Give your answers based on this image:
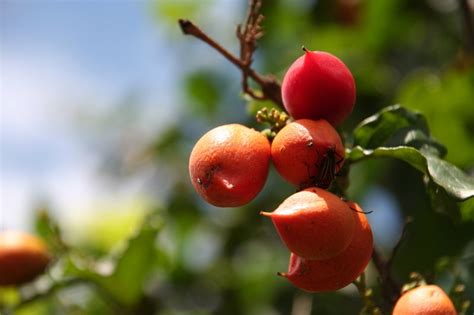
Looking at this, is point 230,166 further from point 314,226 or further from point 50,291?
point 50,291

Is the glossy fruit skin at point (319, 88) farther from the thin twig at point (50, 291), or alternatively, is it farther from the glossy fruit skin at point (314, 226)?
the thin twig at point (50, 291)

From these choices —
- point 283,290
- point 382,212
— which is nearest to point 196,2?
point 382,212

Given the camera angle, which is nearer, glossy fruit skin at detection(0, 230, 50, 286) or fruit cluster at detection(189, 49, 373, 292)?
fruit cluster at detection(189, 49, 373, 292)

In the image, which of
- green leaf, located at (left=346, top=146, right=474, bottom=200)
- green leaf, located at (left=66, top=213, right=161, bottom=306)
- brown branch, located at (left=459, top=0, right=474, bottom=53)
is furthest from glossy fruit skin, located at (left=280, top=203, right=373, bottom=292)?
brown branch, located at (left=459, top=0, right=474, bottom=53)

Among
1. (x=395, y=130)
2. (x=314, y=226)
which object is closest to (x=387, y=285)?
(x=395, y=130)

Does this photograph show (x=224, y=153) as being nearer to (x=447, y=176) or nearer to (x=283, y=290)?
(x=447, y=176)

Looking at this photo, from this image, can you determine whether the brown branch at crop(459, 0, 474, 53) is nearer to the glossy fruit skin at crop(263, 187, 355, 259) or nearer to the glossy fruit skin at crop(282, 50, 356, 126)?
the glossy fruit skin at crop(282, 50, 356, 126)
